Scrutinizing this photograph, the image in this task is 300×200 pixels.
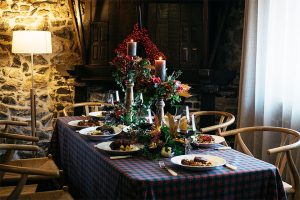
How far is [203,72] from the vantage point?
15.7 ft

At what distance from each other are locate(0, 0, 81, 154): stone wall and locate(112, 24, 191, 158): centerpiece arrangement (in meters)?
2.32

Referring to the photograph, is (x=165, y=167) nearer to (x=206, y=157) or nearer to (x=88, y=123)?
(x=206, y=157)

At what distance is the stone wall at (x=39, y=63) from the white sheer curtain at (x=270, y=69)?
2.26 m

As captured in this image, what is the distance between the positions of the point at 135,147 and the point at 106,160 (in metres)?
0.27

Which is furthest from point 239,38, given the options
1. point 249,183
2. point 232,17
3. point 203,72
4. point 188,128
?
point 249,183

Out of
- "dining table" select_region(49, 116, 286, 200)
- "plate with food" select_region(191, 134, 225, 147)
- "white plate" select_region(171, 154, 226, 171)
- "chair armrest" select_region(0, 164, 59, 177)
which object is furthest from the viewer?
"plate with food" select_region(191, 134, 225, 147)

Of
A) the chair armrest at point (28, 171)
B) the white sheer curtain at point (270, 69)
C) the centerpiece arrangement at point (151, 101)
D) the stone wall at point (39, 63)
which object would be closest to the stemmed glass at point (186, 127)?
the centerpiece arrangement at point (151, 101)

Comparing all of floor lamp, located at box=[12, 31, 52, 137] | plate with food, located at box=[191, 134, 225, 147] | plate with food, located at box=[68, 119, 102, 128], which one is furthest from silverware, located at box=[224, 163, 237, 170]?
floor lamp, located at box=[12, 31, 52, 137]

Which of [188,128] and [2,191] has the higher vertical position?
[188,128]

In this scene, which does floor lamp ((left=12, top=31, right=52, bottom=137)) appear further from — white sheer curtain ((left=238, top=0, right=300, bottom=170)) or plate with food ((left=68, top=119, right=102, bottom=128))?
white sheer curtain ((left=238, top=0, right=300, bottom=170))

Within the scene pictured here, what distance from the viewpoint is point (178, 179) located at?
6.86ft

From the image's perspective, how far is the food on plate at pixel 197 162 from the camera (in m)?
2.26

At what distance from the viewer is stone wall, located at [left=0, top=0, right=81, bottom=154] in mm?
5434

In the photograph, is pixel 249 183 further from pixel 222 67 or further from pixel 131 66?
pixel 222 67
